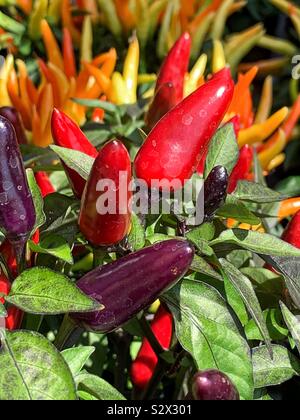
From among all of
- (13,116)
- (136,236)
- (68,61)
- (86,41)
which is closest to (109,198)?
(136,236)

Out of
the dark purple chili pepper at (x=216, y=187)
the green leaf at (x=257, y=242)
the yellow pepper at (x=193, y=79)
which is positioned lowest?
the yellow pepper at (x=193, y=79)

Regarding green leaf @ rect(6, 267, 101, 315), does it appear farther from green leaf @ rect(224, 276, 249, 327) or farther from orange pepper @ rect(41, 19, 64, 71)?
orange pepper @ rect(41, 19, 64, 71)

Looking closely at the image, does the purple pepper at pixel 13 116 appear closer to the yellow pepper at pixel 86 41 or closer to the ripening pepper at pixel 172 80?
the ripening pepper at pixel 172 80

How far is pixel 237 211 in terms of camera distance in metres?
0.77

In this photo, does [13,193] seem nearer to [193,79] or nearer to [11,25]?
[193,79]

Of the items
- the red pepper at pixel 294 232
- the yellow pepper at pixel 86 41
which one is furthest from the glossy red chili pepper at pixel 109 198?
the yellow pepper at pixel 86 41

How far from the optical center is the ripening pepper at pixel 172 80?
1060 mm

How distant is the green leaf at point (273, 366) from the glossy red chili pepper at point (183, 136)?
0.61 ft

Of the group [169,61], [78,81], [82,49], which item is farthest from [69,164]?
[82,49]

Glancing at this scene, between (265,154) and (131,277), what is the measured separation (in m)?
0.76

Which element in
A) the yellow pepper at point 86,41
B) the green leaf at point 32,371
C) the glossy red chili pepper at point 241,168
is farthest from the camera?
the yellow pepper at point 86,41

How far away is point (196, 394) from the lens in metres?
0.64

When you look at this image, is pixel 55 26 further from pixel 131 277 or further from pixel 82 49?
pixel 131 277

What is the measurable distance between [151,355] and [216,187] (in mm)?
304
